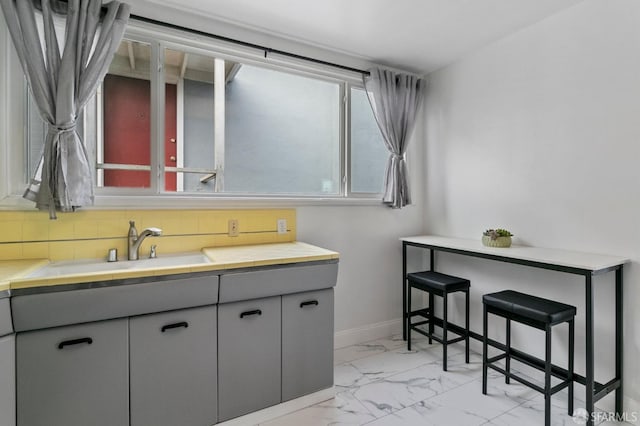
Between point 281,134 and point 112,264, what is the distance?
1501 mm

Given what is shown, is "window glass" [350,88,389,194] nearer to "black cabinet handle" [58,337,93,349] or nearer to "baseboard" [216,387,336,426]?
"baseboard" [216,387,336,426]

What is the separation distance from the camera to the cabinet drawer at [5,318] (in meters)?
1.25

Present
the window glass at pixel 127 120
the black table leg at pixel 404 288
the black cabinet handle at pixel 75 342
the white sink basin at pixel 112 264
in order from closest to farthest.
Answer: the black cabinet handle at pixel 75 342
the white sink basin at pixel 112 264
the window glass at pixel 127 120
the black table leg at pixel 404 288

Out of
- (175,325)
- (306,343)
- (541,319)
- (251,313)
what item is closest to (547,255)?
(541,319)

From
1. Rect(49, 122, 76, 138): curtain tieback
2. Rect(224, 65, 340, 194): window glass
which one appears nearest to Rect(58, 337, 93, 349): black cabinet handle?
Rect(49, 122, 76, 138): curtain tieback

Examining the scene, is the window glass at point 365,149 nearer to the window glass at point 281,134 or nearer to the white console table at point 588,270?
the window glass at point 281,134

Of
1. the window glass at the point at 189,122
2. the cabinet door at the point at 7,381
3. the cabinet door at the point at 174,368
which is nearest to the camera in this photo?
the cabinet door at the point at 7,381

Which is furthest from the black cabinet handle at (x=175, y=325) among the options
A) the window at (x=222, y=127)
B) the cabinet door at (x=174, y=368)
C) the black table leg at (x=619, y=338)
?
the black table leg at (x=619, y=338)

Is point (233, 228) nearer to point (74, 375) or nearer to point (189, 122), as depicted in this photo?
point (189, 122)

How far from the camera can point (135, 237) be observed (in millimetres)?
1930

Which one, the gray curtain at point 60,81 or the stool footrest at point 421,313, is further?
the stool footrest at point 421,313

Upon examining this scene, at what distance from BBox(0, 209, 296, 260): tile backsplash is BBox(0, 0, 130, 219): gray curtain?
0.14 meters

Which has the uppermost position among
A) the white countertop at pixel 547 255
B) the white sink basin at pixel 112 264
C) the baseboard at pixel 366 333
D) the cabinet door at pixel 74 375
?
the white countertop at pixel 547 255

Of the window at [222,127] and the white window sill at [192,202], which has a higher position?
the window at [222,127]
